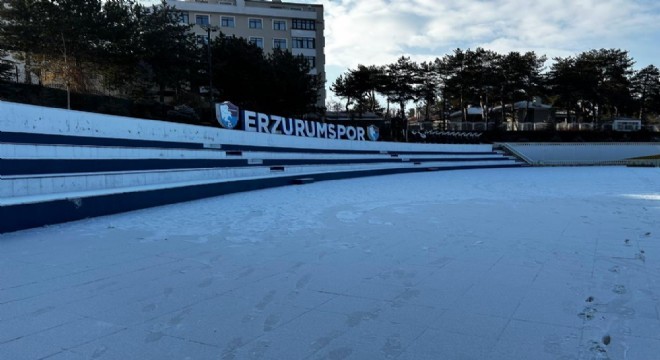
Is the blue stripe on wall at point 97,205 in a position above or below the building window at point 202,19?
below

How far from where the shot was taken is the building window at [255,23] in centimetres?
5316

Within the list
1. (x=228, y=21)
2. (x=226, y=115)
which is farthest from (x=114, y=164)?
(x=228, y=21)

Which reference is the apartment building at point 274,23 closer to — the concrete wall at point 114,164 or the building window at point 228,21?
the building window at point 228,21

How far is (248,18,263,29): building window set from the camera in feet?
174

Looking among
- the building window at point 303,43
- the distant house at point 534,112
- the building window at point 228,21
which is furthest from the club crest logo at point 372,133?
the building window at point 228,21

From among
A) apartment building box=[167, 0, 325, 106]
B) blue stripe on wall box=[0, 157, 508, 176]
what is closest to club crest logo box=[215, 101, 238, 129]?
blue stripe on wall box=[0, 157, 508, 176]

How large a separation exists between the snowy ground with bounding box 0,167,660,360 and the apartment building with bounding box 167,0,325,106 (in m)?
49.0

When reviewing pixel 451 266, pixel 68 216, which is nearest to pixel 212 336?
pixel 451 266

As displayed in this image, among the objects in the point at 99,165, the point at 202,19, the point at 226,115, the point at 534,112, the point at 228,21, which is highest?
the point at 202,19

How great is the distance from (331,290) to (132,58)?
2642cm

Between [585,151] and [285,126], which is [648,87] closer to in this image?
[585,151]

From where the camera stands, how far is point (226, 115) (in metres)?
13.3

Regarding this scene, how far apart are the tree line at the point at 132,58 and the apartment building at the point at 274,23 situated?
2098cm

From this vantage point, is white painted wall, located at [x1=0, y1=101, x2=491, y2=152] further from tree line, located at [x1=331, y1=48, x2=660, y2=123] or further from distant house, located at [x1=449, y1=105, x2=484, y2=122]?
distant house, located at [x1=449, y1=105, x2=484, y2=122]
